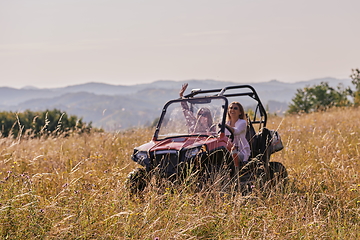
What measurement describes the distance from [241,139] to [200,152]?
1.21 metres

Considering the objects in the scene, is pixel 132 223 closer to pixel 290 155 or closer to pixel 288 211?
pixel 288 211

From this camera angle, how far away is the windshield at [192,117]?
20.4ft

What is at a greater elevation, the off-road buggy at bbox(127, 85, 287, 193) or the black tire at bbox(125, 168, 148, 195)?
the off-road buggy at bbox(127, 85, 287, 193)

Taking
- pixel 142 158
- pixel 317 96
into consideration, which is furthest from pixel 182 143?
pixel 317 96

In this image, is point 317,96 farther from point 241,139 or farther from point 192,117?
point 192,117

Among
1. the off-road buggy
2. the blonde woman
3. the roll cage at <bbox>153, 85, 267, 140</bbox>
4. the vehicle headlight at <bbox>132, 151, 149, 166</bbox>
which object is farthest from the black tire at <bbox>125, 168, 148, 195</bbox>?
the blonde woman

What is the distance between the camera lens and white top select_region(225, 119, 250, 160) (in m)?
6.40

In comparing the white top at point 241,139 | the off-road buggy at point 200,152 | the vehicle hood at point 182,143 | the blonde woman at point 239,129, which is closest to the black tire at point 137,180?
the off-road buggy at point 200,152

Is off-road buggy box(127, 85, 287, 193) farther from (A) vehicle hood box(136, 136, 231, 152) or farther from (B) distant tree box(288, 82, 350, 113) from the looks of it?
(B) distant tree box(288, 82, 350, 113)

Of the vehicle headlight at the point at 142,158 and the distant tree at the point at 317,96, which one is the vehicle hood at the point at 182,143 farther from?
the distant tree at the point at 317,96

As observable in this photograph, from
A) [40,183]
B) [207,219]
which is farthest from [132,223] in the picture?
[40,183]

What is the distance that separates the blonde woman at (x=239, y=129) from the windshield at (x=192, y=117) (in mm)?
331

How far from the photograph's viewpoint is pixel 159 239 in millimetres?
3668

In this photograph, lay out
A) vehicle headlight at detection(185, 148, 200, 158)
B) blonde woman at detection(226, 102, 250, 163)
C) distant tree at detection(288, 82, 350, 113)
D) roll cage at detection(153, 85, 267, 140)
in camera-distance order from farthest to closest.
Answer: distant tree at detection(288, 82, 350, 113) → blonde woman at detection(226, 102, 250, 163) → roll cage at detection(153, 85, 267, 140) → vehicle headlight at detection(185, 148, 200, 158)
